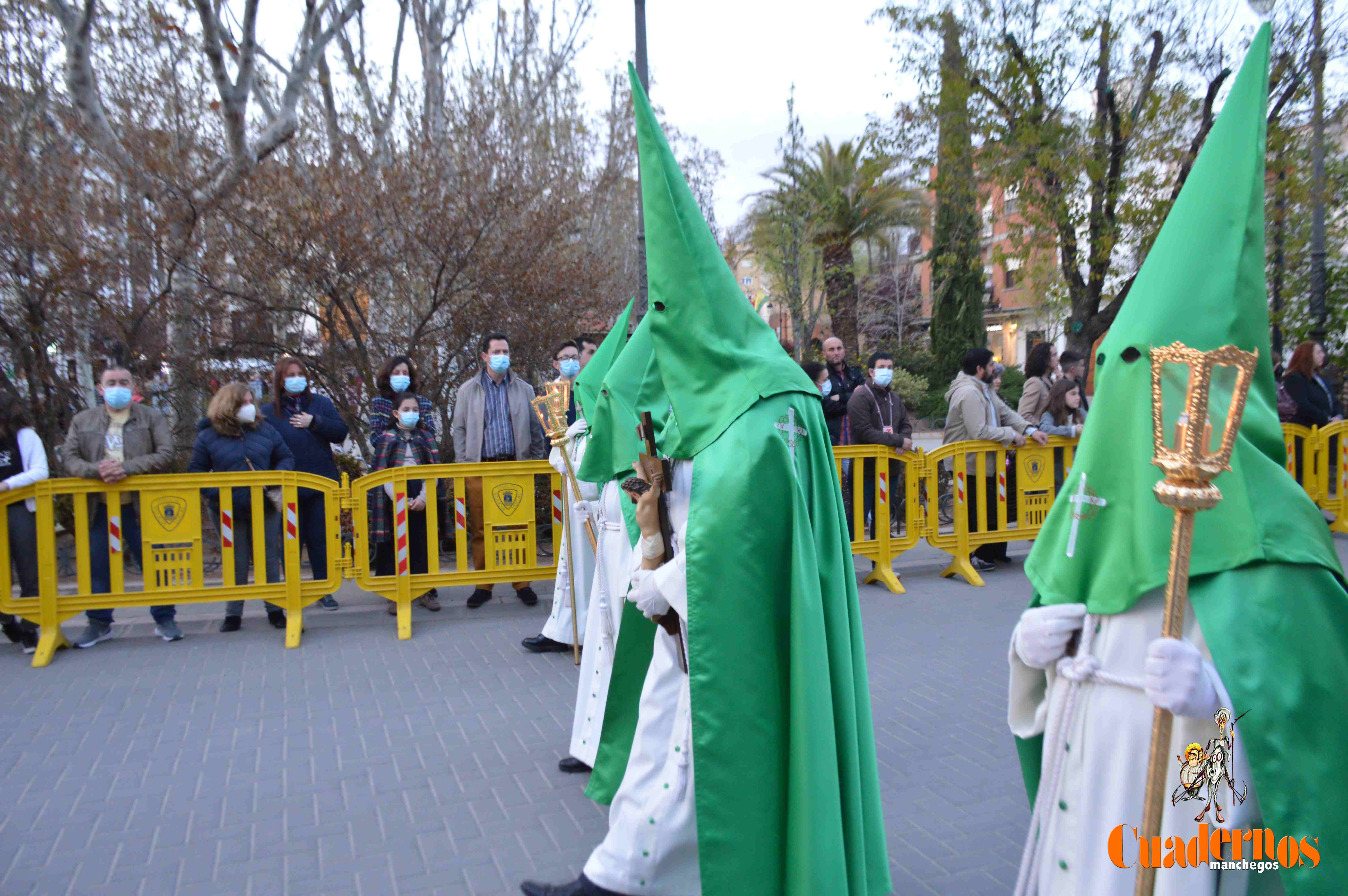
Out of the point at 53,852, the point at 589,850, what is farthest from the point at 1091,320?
the point at 53,852

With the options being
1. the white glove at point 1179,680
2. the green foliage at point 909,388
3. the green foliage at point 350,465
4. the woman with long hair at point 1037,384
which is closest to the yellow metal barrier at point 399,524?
the woman with long hair at point 1037,384

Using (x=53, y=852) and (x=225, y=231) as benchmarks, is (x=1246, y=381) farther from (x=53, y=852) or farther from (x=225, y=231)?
(x=225, y=231)

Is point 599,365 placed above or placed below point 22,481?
above

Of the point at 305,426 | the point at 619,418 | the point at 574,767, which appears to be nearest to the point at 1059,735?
the point at 619,418

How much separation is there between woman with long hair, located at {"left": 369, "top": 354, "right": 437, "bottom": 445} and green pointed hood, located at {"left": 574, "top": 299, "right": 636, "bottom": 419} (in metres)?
3.29

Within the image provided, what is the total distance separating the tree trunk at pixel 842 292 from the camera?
2711cm

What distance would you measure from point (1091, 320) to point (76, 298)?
14.2 m

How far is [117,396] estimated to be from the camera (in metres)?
7.10

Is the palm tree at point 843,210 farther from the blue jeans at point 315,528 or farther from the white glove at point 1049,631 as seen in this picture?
the white glove at point 1049,631

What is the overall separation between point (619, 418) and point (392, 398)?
5.07 m

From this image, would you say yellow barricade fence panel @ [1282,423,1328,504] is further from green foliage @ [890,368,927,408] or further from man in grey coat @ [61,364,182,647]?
green foliage @ [890,368,927,408]

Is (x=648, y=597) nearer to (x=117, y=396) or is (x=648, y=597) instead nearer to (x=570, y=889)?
(x=570, y=889)

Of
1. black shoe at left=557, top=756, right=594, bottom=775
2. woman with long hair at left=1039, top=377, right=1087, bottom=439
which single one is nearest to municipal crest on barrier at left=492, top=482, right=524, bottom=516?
black shoe at left=557, top=756, right=594, bottom=775

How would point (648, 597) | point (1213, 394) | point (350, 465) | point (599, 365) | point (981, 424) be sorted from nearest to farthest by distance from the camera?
point (1213, 394) < point (648, 597) < point (599, 365) < point (981, 424) < point (350, 465)
